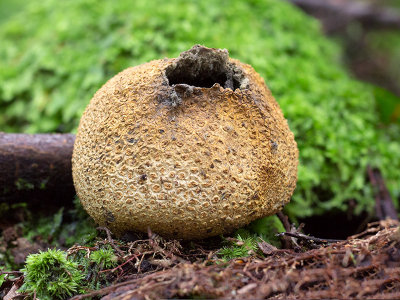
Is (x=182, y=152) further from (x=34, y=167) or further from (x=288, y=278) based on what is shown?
(x=34, y=167)

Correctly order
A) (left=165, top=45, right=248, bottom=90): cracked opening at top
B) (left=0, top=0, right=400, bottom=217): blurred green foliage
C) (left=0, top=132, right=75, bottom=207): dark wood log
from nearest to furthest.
Answer: 1. (left=165, top=45, right=248, bottom=90): cracked opening at top
2. (left=0, top=132, right=75, bottom=207): dark wood log
3. (left=0, top=0, right=400, bottom=217): blurred green foliage

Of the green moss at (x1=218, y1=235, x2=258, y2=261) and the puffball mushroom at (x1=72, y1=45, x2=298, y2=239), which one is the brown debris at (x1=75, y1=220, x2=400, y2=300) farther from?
the puffball mushroom at (x1=72, y1=45, x2=298, y2=239)

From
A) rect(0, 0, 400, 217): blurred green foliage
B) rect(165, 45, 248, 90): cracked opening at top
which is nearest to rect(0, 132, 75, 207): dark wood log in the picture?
rect(0, 0, 400, 217): blurred green foliage

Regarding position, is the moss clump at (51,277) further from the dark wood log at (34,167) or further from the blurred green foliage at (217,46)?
the blurred green foliage at (217,46)

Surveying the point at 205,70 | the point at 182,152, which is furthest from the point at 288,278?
the point at 205,70

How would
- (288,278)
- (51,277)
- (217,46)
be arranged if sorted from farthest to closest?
1. (217,46)
2. (51,277)
3. (288,278)

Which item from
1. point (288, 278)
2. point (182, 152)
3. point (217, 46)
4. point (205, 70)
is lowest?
point (288, 278)

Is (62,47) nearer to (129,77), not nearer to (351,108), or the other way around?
(129,77)
